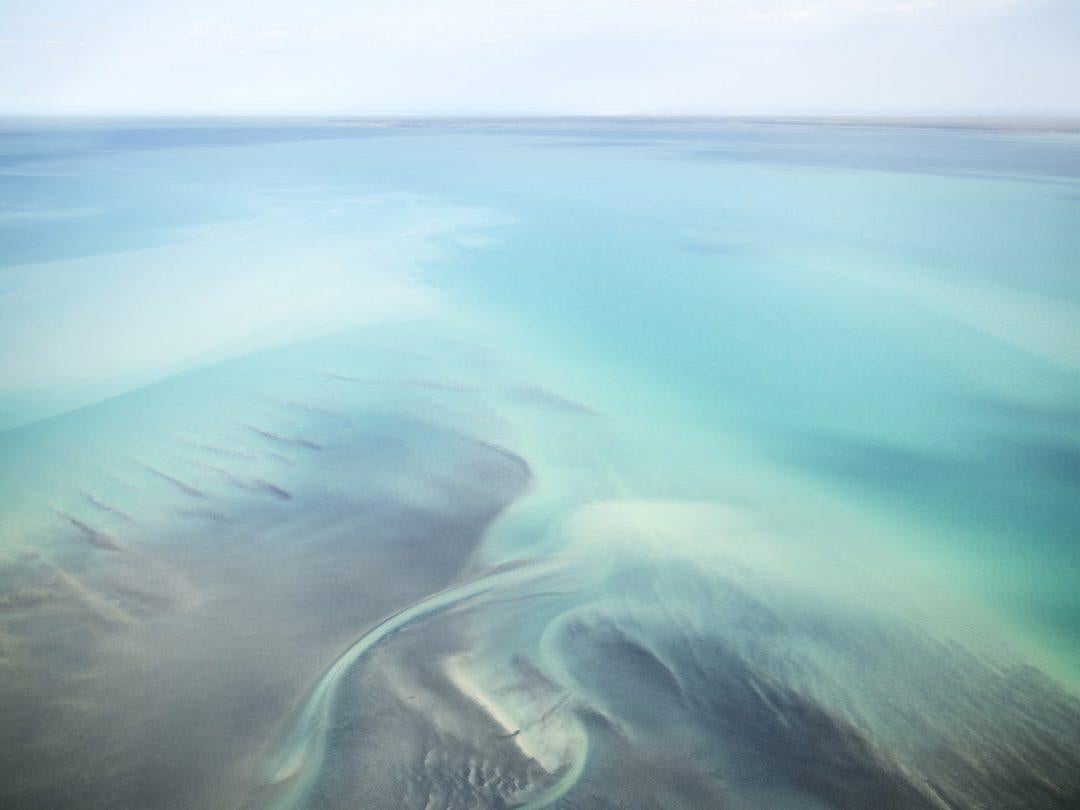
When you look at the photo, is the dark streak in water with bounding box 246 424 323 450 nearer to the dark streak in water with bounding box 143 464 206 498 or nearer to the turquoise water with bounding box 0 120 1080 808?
the turquoise water with bounding box 0 120 1080 808

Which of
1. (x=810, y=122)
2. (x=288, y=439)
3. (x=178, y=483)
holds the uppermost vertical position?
(x=810, y=122)

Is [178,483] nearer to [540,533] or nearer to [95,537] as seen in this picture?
[95,537]

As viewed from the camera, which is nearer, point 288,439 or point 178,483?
point 178,483

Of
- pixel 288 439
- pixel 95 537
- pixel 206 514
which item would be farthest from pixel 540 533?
pixel 95 537

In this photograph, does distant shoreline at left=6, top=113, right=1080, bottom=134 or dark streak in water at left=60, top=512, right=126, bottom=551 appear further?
distant shoreline at left=6, top=113, right=1080, bottom=134

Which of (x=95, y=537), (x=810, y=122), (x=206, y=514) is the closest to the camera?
(x=95, y=537)

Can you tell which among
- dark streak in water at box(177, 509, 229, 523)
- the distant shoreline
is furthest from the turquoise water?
the distant shoreline

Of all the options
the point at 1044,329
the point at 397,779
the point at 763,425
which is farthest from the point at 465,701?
the point at 1044,329

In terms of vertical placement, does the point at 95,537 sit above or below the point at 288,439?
below

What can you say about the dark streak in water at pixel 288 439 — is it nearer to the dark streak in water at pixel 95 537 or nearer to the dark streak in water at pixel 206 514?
the dark streak in water at pixel 206 514

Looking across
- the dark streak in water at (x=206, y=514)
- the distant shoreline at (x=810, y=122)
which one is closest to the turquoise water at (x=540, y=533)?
the dark streak in water at (x=206, y=514)
